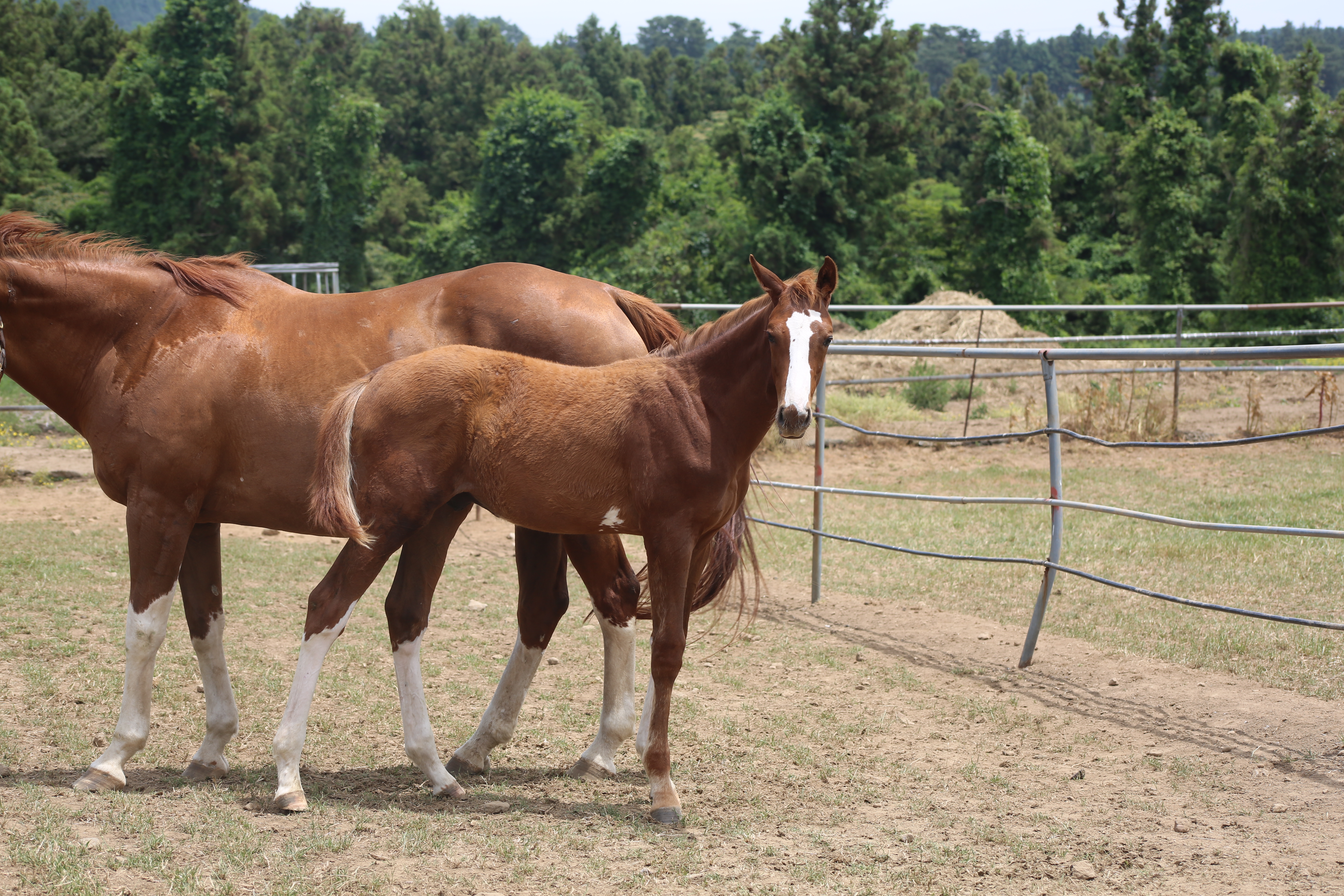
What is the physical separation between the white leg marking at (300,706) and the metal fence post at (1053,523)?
3.66m

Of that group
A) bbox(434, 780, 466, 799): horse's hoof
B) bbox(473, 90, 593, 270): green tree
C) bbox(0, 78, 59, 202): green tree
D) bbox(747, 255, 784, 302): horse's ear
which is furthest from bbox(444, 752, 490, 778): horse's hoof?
bbox(0, 78, 59, 202): green tree

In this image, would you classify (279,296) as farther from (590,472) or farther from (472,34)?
(472,34)

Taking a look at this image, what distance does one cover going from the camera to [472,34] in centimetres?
6862

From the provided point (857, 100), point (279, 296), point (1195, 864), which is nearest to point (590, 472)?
point (279, 296)

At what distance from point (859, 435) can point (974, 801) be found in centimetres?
1037

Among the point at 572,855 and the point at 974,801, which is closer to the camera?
the point at 572,855

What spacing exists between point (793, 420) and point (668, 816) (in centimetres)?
151

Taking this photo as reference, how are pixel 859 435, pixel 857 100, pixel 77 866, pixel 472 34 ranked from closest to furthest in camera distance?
pixel 77 866
pixel 859 435
pixel 857 100
pixel 472 34

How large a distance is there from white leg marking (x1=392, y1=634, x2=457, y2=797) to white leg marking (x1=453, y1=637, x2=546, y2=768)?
0.91 feet

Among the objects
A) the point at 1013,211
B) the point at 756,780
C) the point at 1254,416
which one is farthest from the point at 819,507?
the point at 1013,211

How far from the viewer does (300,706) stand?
3.93m

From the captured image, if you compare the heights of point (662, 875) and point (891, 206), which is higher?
point (891, 206)

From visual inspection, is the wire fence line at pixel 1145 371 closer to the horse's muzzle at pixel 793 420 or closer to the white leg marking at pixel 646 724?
the white leg marking at pixel 646 724

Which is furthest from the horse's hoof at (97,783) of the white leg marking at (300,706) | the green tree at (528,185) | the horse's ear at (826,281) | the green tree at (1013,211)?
the green tree at (528,185)
